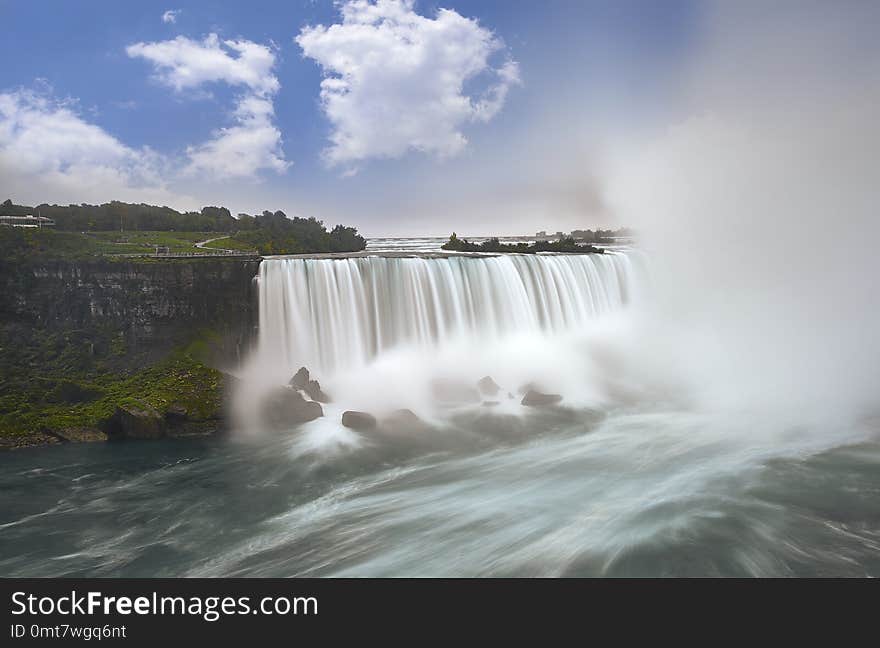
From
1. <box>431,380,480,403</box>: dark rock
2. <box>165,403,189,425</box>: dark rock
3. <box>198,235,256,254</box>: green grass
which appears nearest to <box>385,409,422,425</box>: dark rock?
<box>431,380,480,403</box>: dark rock

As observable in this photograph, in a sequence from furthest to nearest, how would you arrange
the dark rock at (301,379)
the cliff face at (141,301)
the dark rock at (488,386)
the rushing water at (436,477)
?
the cliff face at (141,301), the dark rock at (488,386), the dark rock at (301,379), the rushing water at (436,477)

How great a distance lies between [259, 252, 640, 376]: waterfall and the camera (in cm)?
2328

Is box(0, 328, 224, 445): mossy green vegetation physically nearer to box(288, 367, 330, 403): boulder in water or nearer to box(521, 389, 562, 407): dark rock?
box(288, 367, 330, 403): boulder in water

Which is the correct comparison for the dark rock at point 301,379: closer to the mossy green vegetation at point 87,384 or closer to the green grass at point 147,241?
the mossy green vegetation at point 87,384

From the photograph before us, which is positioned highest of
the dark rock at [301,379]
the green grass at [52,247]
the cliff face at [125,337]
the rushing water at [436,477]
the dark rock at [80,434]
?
the green grass at [52,247]

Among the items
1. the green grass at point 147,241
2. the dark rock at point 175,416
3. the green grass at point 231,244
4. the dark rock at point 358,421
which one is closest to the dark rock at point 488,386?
the dark rock at point 358,421

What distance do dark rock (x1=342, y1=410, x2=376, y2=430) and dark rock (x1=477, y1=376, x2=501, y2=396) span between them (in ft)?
18.3

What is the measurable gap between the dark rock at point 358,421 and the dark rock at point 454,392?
3.84m

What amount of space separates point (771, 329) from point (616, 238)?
38.0 meters

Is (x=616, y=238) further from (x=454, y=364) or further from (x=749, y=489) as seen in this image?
(x=749, y=489)

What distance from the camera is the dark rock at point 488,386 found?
71.1 feet

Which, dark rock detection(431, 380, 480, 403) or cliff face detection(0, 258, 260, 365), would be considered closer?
dark rock detection(431, 380, 480, 403)

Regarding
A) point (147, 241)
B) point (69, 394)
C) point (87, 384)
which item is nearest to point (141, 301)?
point (87, 384)
